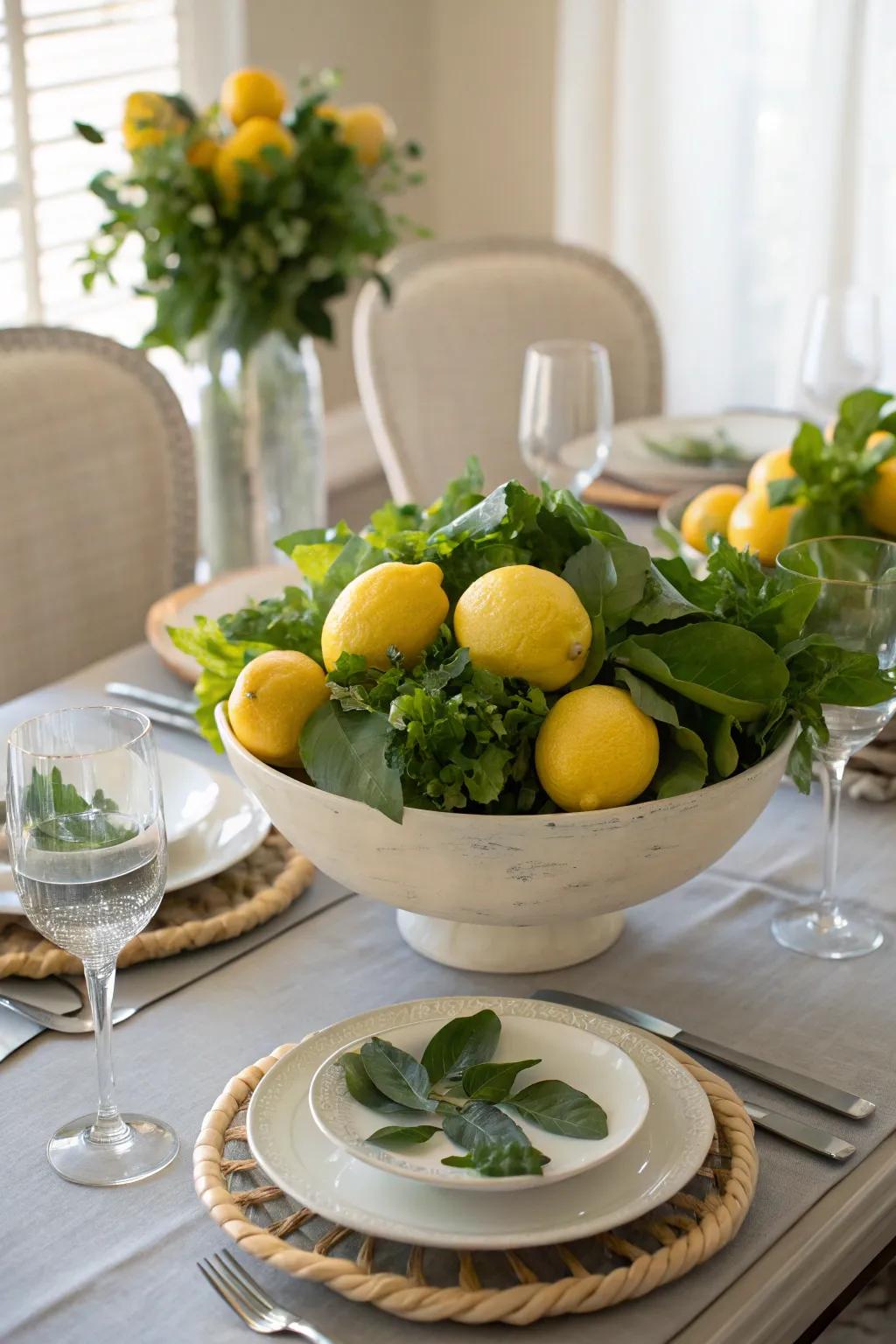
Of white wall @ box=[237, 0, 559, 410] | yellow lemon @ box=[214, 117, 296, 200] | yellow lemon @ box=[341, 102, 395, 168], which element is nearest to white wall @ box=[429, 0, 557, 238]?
white wall @ box=[237, 0, 559, 410]

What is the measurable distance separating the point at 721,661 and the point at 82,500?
99cm

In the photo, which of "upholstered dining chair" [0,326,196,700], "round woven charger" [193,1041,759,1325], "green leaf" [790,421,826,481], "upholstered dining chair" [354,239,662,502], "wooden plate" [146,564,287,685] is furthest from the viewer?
"upholstered dining chair" [354,239,662,502]

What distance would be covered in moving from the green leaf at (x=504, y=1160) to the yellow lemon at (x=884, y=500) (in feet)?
2.34

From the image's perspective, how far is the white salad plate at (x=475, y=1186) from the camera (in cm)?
62

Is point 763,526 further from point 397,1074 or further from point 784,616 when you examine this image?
point 397,1074

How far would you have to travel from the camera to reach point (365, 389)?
205 cm

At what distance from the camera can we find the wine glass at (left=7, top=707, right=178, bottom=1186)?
68cm

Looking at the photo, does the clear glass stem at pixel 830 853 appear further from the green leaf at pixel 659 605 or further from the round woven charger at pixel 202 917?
the round woven charger at pixel 202 917

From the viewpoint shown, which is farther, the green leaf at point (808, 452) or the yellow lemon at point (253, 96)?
the yellow lemon at point (253, 96)

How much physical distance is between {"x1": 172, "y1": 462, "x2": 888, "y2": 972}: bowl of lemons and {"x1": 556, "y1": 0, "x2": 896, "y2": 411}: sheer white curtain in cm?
204

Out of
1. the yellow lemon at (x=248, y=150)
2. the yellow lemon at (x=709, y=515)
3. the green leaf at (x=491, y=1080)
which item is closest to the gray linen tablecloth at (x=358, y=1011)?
the green leaf at (x=491, y=1080)

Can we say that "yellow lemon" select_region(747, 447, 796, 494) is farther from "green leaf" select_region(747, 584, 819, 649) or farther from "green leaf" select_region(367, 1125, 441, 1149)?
"green leaf" select_region(367, 1125, 441, 1149)

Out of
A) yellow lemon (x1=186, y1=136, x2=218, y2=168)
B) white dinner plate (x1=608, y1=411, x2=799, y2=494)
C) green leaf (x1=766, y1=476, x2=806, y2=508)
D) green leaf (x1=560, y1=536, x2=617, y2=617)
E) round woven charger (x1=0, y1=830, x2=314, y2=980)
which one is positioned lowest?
round woven charger (x1=0, y1=830, x2=314, y2=980)

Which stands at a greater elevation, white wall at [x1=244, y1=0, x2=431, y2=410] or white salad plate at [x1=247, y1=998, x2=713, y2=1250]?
white wall at [x1=244, y1=0, x2=431, y2=410]
